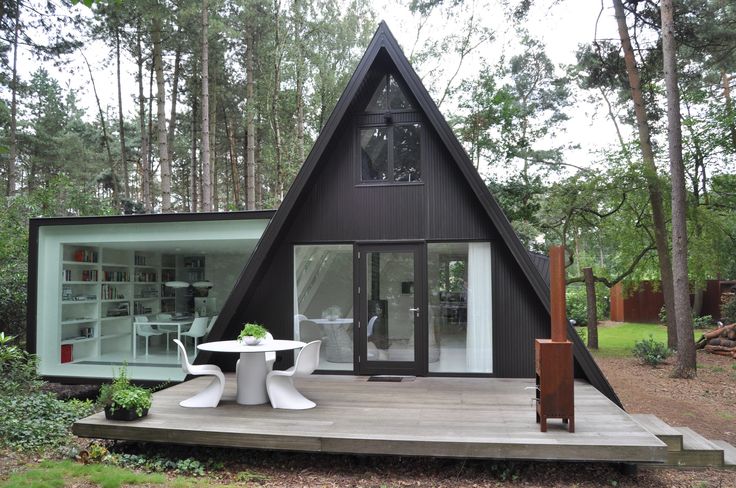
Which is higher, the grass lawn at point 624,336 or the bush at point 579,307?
the bush at point 579,307

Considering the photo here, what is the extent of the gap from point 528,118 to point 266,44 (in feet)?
30.4

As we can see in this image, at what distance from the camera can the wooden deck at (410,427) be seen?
4133mm

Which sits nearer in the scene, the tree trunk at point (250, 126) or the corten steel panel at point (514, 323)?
the corten steel panel at point (514, 323)

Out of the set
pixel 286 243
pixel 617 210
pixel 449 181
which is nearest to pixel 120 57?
pixel 286 243

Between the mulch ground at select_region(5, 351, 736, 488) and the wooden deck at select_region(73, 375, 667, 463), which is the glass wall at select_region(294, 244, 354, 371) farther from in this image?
the mulch ground at select_region(5, 351, 736, 488)

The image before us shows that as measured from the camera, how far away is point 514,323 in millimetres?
7008

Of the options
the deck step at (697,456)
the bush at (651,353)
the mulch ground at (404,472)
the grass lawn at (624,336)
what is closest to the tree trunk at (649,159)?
the bush at (651,353)

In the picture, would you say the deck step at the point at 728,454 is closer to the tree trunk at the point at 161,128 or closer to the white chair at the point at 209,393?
the white chair at the point at 209,393

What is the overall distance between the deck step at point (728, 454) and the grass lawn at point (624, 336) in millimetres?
6669

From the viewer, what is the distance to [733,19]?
11727 mm

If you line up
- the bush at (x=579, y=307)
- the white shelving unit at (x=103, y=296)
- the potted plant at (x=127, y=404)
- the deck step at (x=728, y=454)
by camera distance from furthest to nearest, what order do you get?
the bush at (x=579, y=307), the white shelving unit at (x=103, y=296), the potted plant at (x=127, y=404), the deck step at (x=728, y=454)

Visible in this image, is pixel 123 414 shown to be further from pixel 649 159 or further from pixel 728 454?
A: pixel 649 159

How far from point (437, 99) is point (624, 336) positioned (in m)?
9.73

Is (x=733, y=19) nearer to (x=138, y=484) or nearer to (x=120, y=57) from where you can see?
(x=138, y=484)
